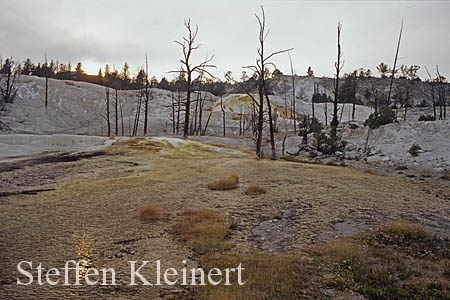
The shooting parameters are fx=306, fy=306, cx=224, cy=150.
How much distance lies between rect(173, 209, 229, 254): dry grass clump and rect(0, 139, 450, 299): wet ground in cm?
22

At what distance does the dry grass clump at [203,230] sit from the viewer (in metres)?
5.38

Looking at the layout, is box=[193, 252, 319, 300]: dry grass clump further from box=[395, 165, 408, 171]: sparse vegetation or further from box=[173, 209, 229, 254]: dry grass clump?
box=[395, 165, 408, 171]: sparse vegetation

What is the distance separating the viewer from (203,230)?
603 centimetres

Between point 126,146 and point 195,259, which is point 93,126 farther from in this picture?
point 195,259

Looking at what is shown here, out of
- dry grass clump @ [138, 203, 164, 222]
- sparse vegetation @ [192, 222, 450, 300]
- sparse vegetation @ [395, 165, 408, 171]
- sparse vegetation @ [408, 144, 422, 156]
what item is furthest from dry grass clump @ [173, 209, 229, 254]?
sparse vegetation @ [408, 144, 422, 156]

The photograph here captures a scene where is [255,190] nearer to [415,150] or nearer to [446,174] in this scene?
[446,174]

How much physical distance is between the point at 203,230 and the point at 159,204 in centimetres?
264

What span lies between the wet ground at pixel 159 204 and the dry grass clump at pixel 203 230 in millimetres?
223

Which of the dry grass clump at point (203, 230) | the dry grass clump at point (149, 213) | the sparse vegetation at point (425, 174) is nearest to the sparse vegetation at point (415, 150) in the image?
the sparse vegetation at point (425, 174)

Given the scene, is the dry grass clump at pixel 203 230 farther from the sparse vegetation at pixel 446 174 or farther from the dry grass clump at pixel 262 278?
the sparse vegetation at pixel 446 174

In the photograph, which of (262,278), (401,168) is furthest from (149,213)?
(401,168)

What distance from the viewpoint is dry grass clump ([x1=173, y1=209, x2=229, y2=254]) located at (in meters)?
5.38

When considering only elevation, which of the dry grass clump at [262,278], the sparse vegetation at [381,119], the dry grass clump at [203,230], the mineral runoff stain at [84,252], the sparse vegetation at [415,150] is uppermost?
the sparse vegetation at [381,119]

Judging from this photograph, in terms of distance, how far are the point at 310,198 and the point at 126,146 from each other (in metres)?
14.2
